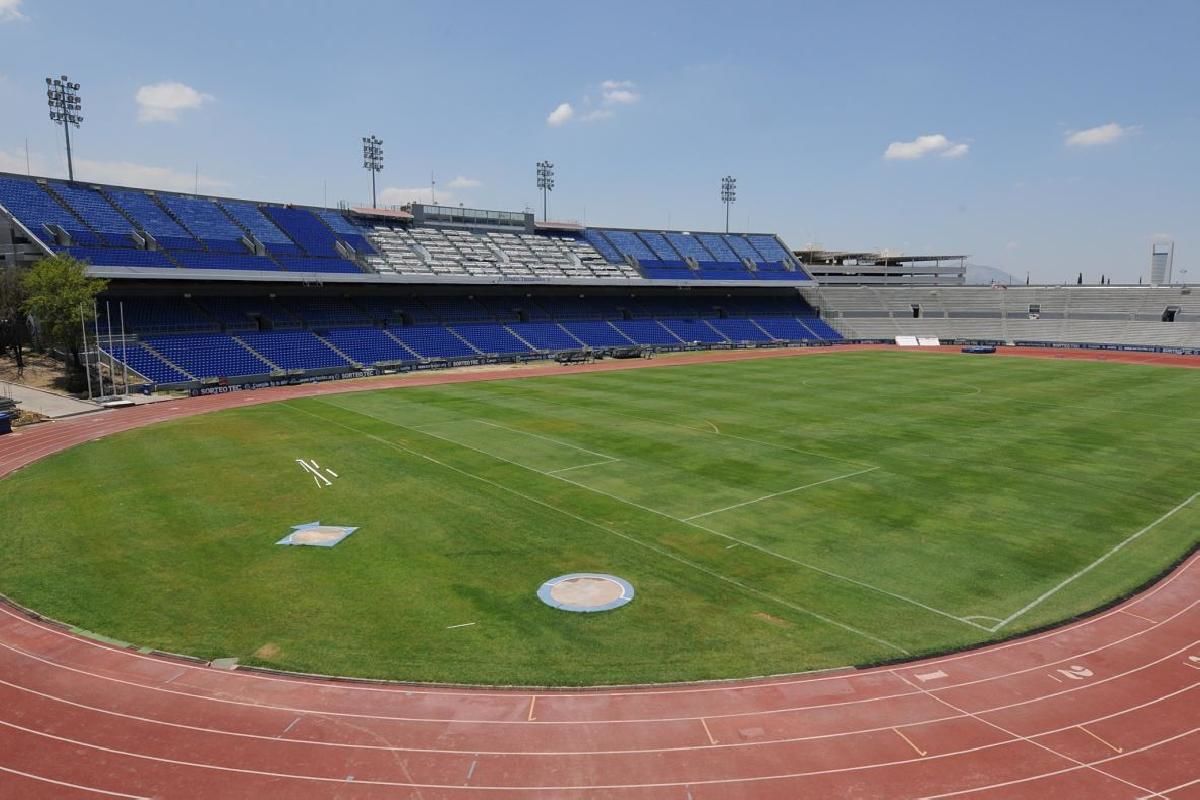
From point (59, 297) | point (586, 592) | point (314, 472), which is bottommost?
point (586, 592)

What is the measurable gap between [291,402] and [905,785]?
41.8 m

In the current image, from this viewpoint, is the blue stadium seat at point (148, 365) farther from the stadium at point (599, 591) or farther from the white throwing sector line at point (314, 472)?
the white throwing sector line at point (314, 472)

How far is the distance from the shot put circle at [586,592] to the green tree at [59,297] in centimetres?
4072

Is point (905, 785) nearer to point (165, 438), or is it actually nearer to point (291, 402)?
point (165, 438)

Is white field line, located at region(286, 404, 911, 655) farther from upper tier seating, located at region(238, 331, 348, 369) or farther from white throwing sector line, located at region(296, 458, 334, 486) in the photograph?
upper tier seating, located at region(238, 331, 348, 369)

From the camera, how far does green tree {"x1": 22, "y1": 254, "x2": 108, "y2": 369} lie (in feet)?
139

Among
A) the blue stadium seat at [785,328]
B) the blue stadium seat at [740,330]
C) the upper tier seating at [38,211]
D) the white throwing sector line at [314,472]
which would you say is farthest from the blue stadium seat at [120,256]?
the blue stadium seat at [785,328]

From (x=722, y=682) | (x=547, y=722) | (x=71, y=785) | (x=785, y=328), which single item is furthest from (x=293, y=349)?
(x=785, y=328)

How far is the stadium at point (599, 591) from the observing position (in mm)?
10781

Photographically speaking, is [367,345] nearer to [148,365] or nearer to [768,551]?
[148,365]

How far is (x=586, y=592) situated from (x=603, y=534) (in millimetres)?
3779

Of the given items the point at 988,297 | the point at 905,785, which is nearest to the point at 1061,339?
the point at 988,297

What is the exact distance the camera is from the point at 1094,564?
18.1m

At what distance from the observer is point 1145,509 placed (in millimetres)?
22484
